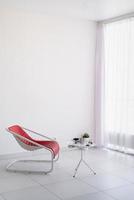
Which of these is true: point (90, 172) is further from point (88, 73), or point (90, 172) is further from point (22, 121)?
point (88, 73)

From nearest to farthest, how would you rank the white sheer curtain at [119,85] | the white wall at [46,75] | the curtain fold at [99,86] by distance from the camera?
the white wall at [46,75], the white sheer curtain at [119,85], the curtain fold at [99,86]

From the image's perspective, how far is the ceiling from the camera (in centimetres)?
521

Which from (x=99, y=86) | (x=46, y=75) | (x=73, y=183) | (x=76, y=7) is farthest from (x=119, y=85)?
(x=73, y=183)

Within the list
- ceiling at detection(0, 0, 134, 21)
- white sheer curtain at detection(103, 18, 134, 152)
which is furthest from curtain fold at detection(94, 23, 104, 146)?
ceiling at detection(0, 0, 134, 21)

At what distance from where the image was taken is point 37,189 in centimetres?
A: 409

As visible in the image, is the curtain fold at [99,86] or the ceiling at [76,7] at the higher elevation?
the ceiling at [76,7]

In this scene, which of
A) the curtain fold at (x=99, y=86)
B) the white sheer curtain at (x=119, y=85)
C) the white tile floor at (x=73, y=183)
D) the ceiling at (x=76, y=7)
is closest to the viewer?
the white tile floor at (x=73, y=183)

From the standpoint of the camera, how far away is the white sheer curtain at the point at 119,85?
6137 mm

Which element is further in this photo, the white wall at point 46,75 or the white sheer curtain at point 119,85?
the white sheer curtain at point 119,85

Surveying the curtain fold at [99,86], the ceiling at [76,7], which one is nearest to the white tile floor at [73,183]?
the curtain fold at [99,86]

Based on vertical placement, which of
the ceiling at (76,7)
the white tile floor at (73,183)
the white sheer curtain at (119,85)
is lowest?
the white tile floor at (73,183)

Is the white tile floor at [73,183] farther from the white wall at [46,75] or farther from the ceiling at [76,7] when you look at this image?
the ceiling at [76,7]

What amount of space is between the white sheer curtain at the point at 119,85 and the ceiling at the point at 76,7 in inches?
17.8

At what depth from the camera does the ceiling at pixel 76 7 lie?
17.1ft
